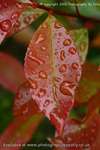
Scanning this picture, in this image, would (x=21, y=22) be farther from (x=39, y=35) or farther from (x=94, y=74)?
(x=94, y=74)

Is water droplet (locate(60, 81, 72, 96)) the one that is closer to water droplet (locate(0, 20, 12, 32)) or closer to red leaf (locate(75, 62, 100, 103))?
red leaf (locate(75, 62, 100, 103))

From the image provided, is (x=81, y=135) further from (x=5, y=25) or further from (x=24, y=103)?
(x=5, y=25)

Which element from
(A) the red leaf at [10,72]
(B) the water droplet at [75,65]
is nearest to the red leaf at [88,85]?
(B) the water droplet at [75,65]

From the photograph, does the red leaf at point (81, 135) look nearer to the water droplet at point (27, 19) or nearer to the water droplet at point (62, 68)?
the water droplet at point (62, 68)

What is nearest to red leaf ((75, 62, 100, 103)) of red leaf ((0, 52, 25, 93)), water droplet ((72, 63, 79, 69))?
water droplet ((72, 63, 79, 69))

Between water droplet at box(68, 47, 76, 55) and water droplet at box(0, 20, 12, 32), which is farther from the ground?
water droplet at box(0, 20, 12, 32)

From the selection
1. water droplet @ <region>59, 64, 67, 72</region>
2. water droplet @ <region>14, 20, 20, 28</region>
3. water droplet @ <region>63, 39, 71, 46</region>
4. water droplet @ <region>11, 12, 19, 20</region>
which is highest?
water droplet @ <region>11, 12, 19, 20</region>

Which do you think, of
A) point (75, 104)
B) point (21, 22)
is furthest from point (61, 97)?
point (21, 22)
